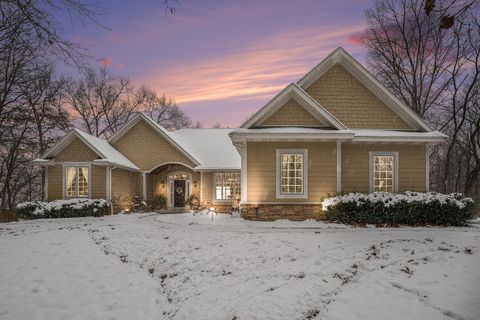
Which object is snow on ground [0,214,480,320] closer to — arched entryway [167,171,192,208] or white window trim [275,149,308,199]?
white window trim [275,149,308,199]

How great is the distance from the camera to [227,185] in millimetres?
23891

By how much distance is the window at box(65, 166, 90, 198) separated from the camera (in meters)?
20.9

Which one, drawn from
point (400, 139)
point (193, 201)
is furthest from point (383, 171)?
point (193, 201)

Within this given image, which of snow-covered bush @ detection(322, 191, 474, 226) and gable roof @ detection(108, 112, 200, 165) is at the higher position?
gable roof @ detection(108, 112, 200, 165)

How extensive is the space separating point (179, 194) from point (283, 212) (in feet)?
38.5

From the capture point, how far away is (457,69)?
1034 inches

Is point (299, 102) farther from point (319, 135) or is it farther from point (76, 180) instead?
point (76, 180)

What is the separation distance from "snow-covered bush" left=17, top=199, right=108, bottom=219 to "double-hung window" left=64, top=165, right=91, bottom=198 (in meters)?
1.18

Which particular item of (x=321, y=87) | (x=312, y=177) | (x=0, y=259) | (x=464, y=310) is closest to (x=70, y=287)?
(x=0, y=259)

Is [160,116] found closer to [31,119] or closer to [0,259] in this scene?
[31,119]

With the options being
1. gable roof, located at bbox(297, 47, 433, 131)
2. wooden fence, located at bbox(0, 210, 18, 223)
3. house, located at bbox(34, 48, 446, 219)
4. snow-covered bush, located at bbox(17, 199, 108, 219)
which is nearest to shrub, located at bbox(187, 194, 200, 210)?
house, located at bbox(34, 48, 446, 219)

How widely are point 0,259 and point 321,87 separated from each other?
14379 millimetres

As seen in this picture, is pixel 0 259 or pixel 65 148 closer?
pixel 0 259

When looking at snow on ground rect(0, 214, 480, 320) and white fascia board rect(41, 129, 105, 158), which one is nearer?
snow on ground rect(0, 214, 480, 320)
